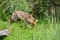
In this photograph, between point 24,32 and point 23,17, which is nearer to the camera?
point 24,32

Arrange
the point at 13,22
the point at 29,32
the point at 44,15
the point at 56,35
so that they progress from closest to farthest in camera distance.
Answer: the point at 56,35
the point at 29,32
the point at 13,22
the point at 44,15

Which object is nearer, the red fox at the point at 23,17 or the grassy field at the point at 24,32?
the grassy field at the point at 24,32

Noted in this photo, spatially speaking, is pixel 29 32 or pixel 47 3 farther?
pixel 47 3

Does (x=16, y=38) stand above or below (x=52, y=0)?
below

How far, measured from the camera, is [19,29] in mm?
10141

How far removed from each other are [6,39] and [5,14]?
9.15 feet

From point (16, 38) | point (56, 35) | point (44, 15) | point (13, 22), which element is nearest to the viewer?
point (56, 35)

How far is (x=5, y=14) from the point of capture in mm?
11648

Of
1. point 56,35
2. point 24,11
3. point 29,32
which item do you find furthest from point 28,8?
point 56,35

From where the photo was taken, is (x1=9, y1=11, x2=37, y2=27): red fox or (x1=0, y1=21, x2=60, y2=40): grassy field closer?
(x1=0, y1=21, x2=60, y2=40): grassy field

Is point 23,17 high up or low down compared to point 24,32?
up

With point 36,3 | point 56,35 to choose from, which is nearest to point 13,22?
point 36,3

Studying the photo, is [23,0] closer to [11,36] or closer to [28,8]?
[28,8]

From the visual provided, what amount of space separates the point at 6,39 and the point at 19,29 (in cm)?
123
